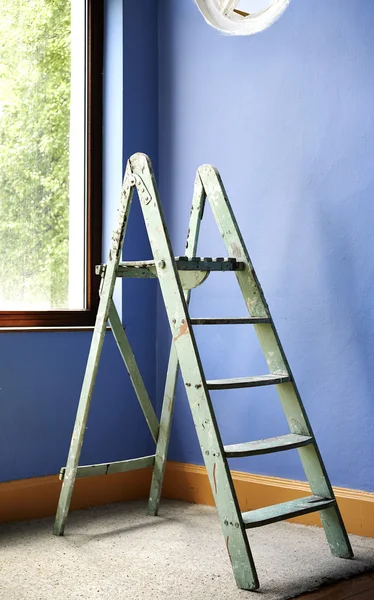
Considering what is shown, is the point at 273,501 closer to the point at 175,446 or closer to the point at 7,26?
the point at 175,446

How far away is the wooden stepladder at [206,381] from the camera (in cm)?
229

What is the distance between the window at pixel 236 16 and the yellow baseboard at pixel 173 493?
1.61 meters

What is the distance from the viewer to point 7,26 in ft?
10.4

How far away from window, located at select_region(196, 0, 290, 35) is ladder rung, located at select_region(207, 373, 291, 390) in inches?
41.6

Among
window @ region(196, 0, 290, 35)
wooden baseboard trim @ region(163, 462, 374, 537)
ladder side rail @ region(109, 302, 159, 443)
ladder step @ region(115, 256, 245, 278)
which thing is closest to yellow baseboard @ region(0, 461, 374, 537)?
wooden baseboard trim @ region(163, 462, 374, 537)

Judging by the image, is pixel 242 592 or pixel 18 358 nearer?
pixel 242 592

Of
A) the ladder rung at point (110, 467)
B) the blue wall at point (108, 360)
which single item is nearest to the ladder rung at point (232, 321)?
the ladder rung at point (110, 467)

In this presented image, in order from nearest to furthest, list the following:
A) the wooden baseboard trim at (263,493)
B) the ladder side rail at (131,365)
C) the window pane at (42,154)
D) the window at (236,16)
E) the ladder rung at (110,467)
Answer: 1. the window at (236,16)
2. the wooden baseboard trim at (263,493)
3. the ladder rung at (110,467)
4. the ladder side rail at (131,365)
5. the window pane at (42,154)

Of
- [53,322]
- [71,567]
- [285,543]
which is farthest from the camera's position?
[53,322]

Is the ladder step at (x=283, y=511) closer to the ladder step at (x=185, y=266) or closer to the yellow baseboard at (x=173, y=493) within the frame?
the yellow baseboard at (x=173, y=493)

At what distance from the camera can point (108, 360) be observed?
3320mm

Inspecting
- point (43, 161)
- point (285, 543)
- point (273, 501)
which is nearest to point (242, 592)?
point (285, 543)

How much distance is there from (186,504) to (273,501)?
1.47ft

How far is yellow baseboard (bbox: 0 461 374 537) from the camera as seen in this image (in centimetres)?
273
